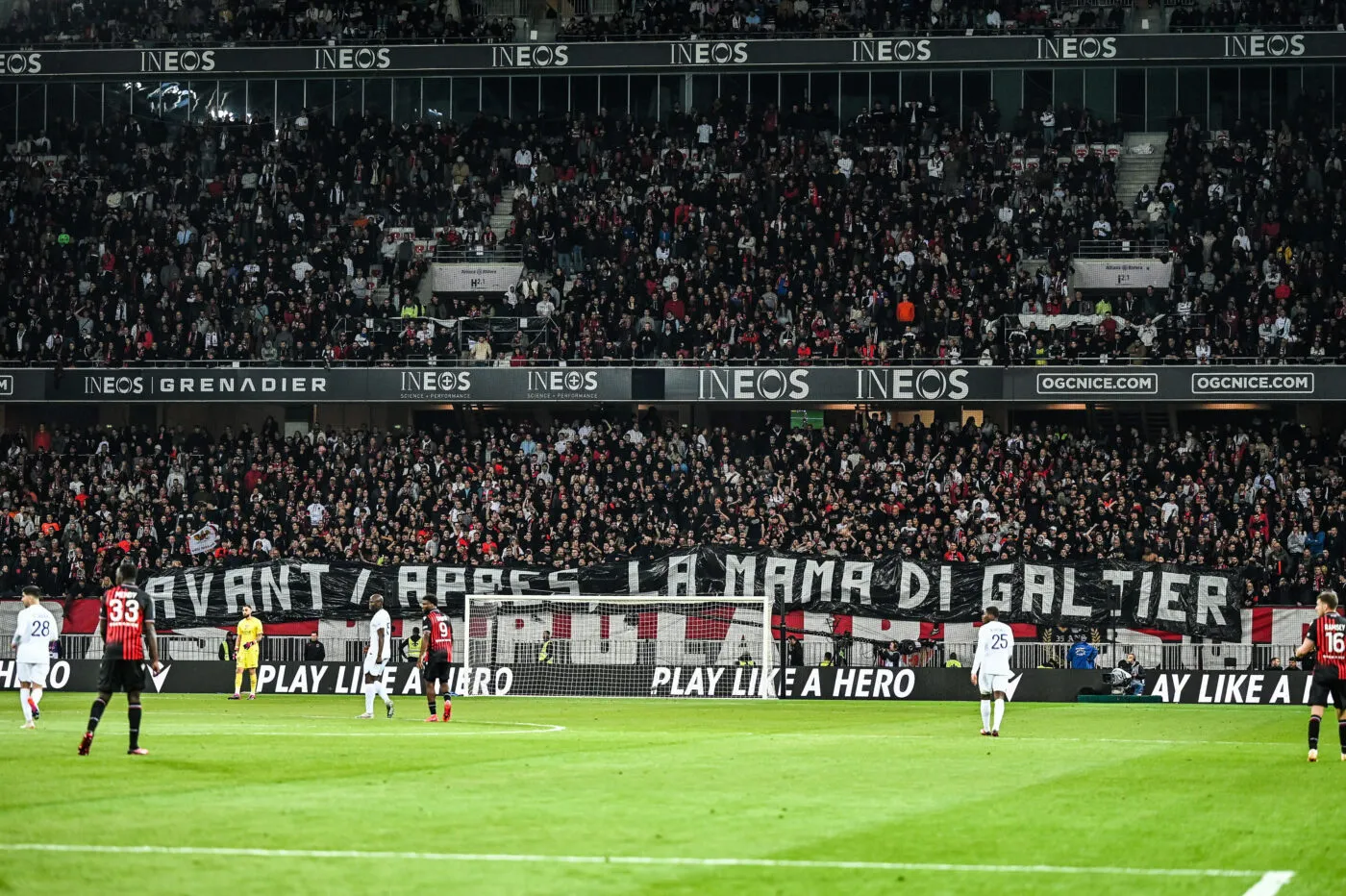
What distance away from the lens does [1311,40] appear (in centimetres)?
5494

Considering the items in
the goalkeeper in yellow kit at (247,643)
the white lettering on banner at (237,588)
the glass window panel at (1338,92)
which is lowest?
the goalkeeper in yellow kit at (247,643)

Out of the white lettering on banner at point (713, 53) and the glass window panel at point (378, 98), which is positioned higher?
the white lettering on banner at point (713, 53)

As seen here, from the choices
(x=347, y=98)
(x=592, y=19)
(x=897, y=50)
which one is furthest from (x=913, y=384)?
(x=347, y=98)

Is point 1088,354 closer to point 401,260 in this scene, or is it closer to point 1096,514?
point 1096,514

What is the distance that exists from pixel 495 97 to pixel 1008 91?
17.7 meters

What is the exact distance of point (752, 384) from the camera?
51812 millimetres

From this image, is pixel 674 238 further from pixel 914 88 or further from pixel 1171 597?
pixel 1171 597

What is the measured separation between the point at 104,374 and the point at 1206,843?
151 feet

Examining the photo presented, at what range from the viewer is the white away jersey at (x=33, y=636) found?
25.6 metres

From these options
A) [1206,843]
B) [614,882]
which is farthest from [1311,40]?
[614,882]

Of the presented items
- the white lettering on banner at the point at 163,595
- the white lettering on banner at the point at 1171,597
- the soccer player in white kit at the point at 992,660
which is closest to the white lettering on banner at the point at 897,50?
the white lettering on banner at the point at 1171,597

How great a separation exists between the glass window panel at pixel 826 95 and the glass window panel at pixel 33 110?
2741 centimetres

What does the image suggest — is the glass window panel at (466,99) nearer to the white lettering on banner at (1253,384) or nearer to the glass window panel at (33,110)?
the glass window panel at (33,110)

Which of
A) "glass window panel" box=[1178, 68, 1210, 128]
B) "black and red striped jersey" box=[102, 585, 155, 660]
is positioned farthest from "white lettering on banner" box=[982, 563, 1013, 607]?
"black and red striped jersey" box=[102, 585, 155, 660]
